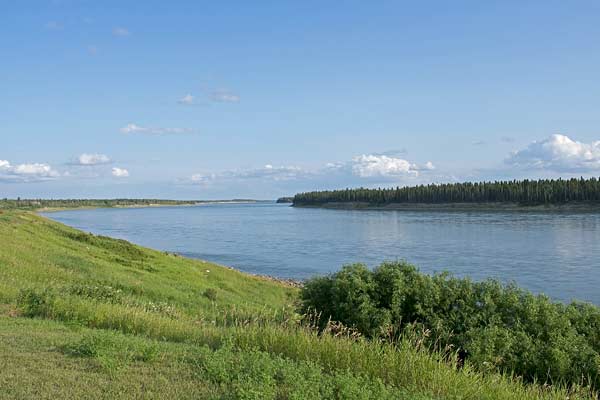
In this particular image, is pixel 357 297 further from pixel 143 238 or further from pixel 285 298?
pixel 143 238

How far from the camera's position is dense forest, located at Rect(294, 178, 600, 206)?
116 meters

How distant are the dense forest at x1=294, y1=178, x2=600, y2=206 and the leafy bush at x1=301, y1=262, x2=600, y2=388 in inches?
4375

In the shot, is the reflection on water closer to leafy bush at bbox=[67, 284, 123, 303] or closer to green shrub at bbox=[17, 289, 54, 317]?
leafy bush at bbox=[67, 284, 123, 303]

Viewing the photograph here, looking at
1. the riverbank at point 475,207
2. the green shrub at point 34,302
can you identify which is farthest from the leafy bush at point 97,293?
the riverbank at point 475,207

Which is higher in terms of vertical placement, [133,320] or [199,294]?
[133,320]

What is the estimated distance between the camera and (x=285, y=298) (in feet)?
96.4

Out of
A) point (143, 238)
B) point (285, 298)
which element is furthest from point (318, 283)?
point (143, 238)

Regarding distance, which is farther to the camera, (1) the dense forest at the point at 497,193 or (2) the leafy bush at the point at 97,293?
(1) the dense forest at the point at 497,193

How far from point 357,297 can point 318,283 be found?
1459 millimetres

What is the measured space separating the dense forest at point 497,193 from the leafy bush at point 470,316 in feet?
365

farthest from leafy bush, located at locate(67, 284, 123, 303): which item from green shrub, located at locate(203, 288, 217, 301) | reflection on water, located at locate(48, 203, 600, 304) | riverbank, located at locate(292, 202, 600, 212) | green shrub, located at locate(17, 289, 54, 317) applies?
riverbank, located at locate(292, 202, 600, 212)

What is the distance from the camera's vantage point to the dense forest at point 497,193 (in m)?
116

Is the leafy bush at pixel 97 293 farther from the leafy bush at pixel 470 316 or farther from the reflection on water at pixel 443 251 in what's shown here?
the reflection on water at pixel 443 251

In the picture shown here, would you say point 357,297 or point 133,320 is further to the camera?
point 357,297
